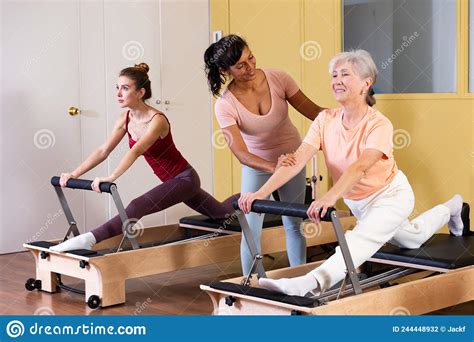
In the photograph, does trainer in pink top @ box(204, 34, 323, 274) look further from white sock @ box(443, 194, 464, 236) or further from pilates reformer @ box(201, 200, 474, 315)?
white sock @ box(443, 194, 464, 236)

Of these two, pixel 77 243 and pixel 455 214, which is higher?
pixel 455 214

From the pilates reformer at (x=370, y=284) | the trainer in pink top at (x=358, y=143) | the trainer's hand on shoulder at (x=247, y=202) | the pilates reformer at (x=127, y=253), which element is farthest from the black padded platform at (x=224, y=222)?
the trainer's hand on shoulder at (x=247, y=202)

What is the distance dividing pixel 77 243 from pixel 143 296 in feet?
1.34

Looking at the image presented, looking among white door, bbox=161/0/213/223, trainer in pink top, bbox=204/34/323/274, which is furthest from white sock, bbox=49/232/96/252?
white door, bbox=161/0/213/223

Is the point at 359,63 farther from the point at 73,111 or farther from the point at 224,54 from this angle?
the point at 73,111

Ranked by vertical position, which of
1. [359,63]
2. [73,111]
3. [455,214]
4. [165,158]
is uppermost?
[359,63]

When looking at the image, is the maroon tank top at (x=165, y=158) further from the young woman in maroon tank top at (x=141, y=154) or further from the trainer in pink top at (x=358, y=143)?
the trainer in pink top at (x=358, y=143)

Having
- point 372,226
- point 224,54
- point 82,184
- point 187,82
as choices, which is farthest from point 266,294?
point 187,82

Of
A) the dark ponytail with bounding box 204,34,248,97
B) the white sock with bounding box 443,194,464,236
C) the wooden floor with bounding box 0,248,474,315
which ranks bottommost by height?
the wooden floor with bounding box 0,248,474,315

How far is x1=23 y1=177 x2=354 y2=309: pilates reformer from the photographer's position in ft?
12.5

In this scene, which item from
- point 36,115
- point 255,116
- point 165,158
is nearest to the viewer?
point 255,116

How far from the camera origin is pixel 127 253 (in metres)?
3.86

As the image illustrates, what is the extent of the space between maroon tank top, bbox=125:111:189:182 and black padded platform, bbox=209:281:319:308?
47.7 inches

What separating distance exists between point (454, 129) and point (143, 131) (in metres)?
1.82
